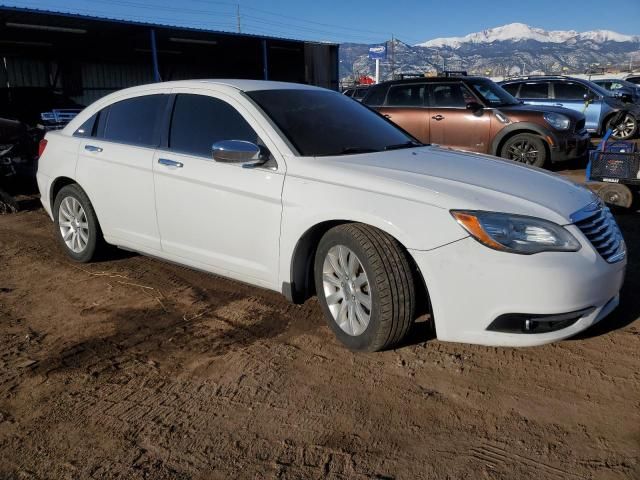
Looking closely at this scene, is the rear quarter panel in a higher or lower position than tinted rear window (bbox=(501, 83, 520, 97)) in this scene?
lower

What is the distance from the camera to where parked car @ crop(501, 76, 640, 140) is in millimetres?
13781

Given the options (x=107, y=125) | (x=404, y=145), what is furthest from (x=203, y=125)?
(x=404, y=145)

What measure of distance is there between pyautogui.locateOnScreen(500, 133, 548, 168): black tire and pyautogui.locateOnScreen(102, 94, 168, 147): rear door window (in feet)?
21.0

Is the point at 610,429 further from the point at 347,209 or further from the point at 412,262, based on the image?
the point at 347,209

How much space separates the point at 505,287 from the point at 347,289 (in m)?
0.91

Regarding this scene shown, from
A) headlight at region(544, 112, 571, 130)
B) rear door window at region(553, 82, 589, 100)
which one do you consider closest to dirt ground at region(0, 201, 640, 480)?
headlight at region(544, 112, 571, 130)

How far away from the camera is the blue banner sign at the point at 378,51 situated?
47750mm

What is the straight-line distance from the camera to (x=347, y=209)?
3.14 meters

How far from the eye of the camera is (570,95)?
13898 mm

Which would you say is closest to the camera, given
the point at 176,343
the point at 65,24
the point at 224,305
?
the point at 176,343

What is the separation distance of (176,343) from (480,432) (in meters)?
1.89

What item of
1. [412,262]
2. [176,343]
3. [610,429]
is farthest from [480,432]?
[176,343]

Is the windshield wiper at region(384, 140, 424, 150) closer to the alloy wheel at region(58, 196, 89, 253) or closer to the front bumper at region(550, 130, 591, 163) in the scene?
the alloy wheel at region(58, 196, 89, 253)

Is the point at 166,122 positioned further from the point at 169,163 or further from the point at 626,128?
the point at 626,128
